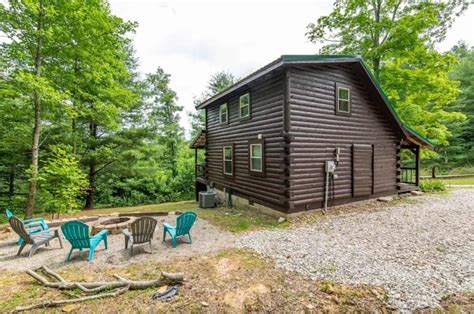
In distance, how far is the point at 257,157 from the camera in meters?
8.91

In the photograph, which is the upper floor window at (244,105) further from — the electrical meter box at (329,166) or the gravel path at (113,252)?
the gravel path at (113,252)

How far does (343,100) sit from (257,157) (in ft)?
14.1

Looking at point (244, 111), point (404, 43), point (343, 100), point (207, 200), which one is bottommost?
point (207, 200)

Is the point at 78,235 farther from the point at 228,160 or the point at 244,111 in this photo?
the point at 244,111

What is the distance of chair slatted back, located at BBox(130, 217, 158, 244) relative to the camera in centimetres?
477

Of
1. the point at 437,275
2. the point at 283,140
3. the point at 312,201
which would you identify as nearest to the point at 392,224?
the point at 312,201

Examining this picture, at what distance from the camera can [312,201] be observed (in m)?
7.79

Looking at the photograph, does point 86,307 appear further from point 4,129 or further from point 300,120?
point 4,129

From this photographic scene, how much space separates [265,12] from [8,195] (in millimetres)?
21390

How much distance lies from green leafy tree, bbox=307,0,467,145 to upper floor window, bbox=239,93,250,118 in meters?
7.56

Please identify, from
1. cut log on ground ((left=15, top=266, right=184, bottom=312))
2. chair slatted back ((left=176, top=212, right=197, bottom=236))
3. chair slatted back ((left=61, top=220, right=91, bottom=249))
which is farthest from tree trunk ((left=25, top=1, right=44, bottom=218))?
chair slatted back ((left=176, top=212, right=197, bottom=236))

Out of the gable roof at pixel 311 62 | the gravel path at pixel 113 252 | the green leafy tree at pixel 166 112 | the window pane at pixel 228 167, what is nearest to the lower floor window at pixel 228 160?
the window pane at pixel 228 167

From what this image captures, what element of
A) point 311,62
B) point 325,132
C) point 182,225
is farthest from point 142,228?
point 311,62

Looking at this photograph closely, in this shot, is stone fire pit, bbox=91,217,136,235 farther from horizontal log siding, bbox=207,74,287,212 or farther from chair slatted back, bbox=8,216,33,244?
horizontal log siding, bbox=207,74,287,212
